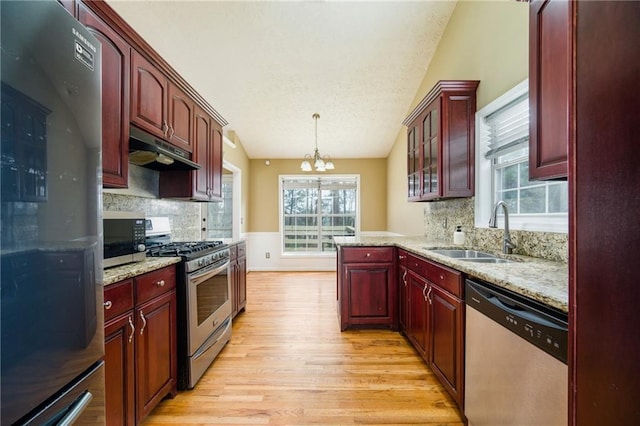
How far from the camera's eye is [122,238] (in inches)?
57.7

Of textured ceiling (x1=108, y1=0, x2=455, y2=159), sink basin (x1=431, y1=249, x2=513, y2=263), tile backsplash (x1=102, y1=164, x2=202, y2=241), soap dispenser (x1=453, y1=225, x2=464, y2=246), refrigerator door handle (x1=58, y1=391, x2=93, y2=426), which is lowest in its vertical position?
refrigerator door handle (x1=58, y1=391, x2=93, y2=426)

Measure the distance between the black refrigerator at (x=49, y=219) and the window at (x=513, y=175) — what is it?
2144mm

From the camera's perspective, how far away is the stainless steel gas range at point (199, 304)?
178 centimetres

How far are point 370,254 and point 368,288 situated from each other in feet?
1.12

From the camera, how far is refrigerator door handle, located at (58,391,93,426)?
2.31ft

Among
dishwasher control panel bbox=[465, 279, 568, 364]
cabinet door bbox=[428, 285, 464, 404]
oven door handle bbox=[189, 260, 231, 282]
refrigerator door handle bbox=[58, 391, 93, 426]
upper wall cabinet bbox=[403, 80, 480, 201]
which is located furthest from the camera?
upper wall cabinet bbox=[403, 80, 480, 201]

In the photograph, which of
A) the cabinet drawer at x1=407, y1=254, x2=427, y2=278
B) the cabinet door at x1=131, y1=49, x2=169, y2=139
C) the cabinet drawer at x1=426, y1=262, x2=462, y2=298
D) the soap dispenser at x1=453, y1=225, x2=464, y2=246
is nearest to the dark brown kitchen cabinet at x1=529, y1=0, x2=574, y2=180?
the cabinet drawer at x1=426, y1=262, x2=462, y2=298

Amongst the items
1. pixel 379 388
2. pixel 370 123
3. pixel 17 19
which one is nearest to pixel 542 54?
pixel 17 19

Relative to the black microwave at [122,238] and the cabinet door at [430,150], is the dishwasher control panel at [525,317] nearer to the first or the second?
Answer: the cabinet door at [430,150]

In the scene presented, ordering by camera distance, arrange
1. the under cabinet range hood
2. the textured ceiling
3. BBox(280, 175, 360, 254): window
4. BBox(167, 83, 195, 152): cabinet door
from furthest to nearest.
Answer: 1. BBox(280, 175, 360, 254): window
2. the textured ceiling
3. BBox(167, 83, 195, 152): cabinet door
4. the under cabinet range hood

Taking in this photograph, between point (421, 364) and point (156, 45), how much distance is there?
3985mm

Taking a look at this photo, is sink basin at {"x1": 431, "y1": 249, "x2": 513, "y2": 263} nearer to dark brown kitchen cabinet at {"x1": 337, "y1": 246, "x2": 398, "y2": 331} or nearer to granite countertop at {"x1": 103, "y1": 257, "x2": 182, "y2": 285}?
dark brown kitchen cabinet at {"x1": 337, "y1": 246, "x2": 398, "y2": 331}

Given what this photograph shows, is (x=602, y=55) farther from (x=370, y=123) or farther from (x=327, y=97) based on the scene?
(x=370, y=123)

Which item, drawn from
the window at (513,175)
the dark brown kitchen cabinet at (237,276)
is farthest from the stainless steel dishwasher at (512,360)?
the dark brown kitchen cabinet at (237,276)
